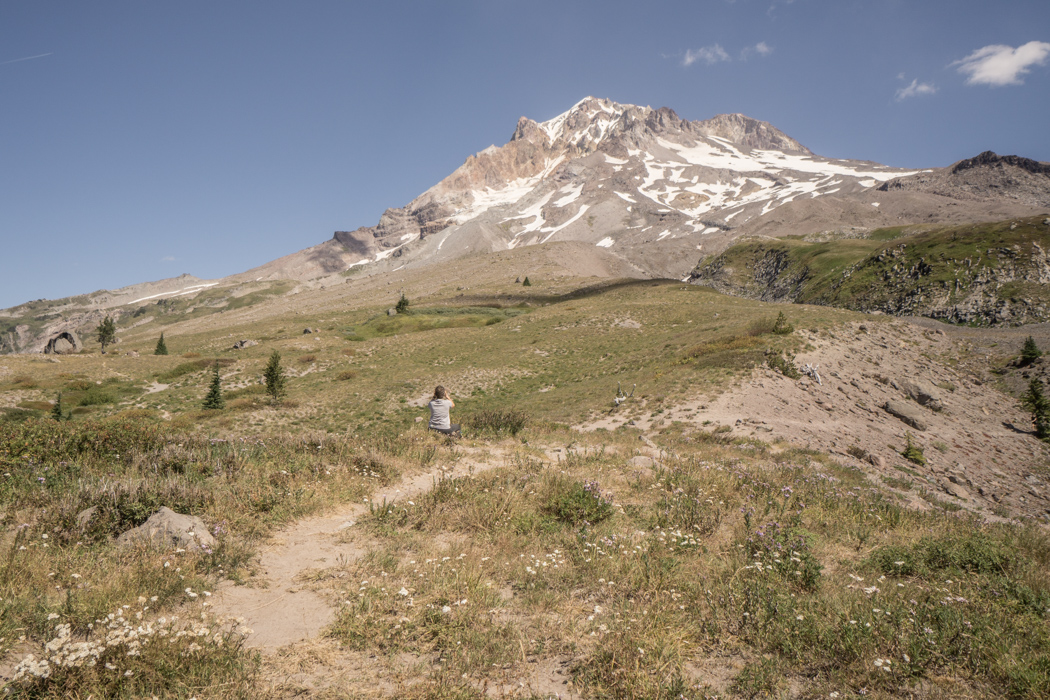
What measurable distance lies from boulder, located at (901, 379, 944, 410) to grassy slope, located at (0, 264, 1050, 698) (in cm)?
1371

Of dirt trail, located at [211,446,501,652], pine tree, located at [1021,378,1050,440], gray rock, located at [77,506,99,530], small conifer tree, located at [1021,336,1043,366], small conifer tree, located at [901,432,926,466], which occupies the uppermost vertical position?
gray rock, located at [77,506,99,530]

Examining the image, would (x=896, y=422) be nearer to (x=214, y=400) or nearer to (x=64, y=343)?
(x=214, y=400)

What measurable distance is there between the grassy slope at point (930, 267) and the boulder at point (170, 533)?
70133 mm

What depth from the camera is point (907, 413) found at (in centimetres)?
2156

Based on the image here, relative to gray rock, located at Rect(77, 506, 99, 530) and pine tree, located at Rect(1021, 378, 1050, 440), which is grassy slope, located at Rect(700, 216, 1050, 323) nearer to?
pine tree, located at Rect(1021, 378, 1050, 440)

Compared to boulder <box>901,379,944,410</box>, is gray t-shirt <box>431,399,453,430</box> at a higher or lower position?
higher

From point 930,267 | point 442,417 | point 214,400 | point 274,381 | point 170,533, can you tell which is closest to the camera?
point 170,533

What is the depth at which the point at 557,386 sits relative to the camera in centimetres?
3234

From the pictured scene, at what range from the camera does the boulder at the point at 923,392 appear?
2355cm

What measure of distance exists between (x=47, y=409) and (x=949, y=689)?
4252 cm

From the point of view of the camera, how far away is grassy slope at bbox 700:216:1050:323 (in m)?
53.6

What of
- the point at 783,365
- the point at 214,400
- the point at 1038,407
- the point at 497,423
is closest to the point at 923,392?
the point at 1038,407

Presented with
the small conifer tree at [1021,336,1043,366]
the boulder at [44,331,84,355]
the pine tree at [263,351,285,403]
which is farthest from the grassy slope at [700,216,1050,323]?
the boulder at [44,331,84,355]

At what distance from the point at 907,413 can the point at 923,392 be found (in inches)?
160
